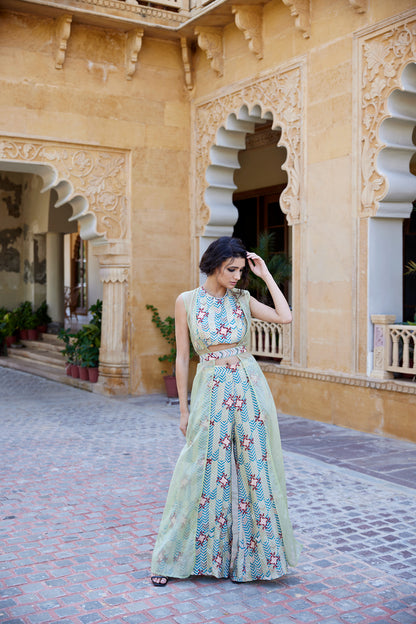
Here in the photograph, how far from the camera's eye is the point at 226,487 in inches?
135

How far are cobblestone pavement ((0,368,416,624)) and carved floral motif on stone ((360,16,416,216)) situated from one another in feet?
8.12

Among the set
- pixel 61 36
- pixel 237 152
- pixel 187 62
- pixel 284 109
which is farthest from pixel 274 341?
pixel 61 36

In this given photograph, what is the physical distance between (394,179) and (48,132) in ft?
14.7

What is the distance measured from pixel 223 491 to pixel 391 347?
401cm

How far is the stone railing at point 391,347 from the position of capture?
6.76 m

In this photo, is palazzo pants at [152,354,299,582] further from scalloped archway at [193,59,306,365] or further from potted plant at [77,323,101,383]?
potted plant at [77,323,101,383]

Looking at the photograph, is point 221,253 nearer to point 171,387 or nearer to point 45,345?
point 171,387

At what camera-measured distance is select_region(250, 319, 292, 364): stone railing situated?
8.27 metres

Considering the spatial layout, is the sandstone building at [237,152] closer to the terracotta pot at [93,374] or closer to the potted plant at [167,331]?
the potted plant at [167,331]

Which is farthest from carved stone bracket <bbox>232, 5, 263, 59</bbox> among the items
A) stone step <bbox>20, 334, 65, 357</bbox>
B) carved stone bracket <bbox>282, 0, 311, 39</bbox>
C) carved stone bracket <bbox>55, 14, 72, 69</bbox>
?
stone step <bbox>20, 334, 65, 357</bbox>

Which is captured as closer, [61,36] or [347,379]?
[347,379]

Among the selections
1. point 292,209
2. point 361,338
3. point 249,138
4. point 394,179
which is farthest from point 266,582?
point 249,138

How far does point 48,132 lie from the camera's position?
9023mm

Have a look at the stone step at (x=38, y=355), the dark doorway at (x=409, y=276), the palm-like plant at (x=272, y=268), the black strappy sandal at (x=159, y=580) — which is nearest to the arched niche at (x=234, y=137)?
the palm-like plant at (x=272, y=268)
